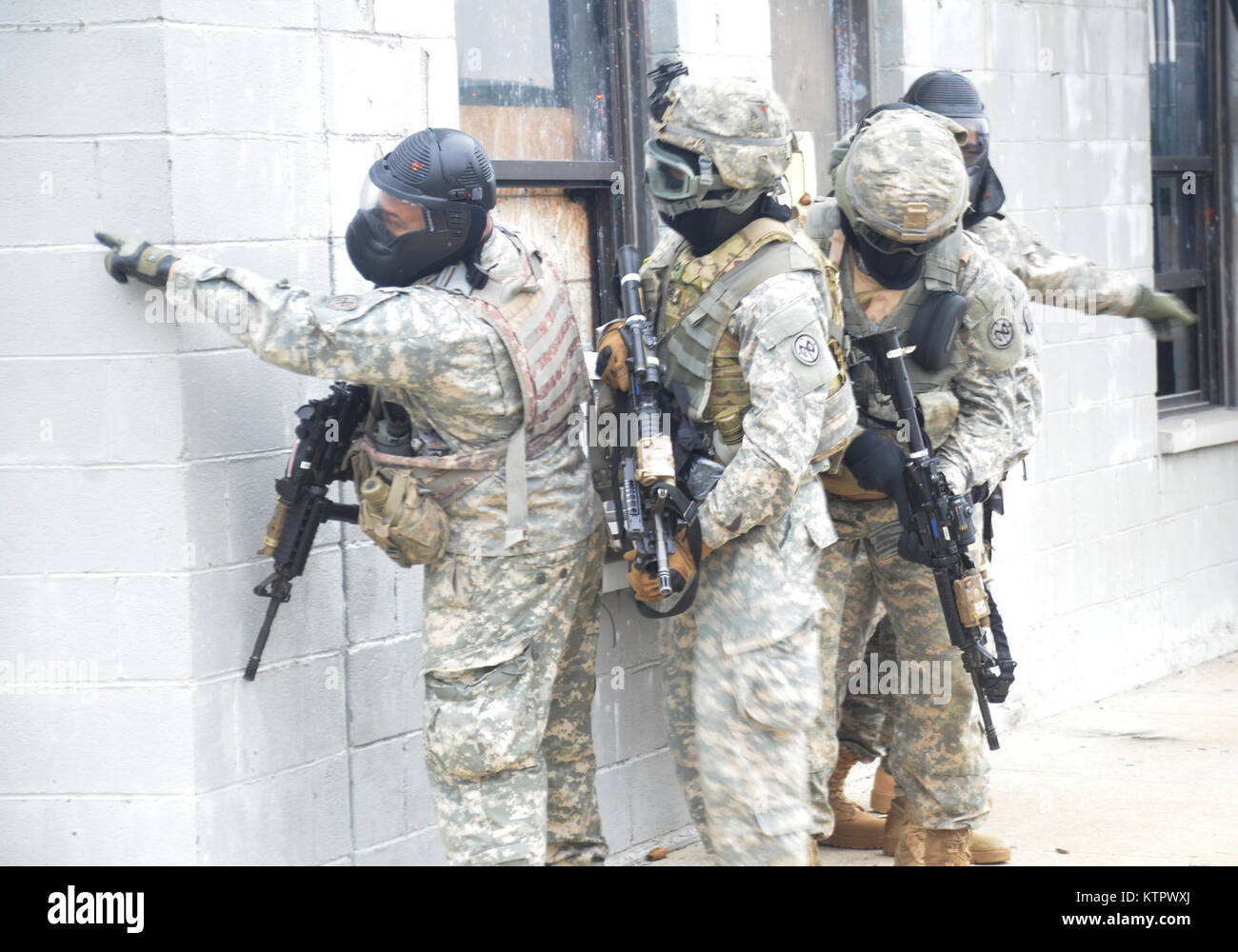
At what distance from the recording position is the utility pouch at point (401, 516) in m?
3.69

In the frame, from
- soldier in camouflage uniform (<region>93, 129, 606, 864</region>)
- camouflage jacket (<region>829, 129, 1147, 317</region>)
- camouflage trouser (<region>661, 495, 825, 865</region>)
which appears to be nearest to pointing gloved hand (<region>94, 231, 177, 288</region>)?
soldier in camouflage uniform (<region>93, 129, 606, 864</region>)

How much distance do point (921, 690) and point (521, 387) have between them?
5.08 feet

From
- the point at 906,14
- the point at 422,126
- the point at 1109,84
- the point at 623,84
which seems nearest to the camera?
the point at 422,126

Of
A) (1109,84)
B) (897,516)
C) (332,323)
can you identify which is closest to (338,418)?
(332,323)

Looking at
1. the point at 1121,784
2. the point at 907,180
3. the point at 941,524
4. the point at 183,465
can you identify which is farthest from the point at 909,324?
the point at 1121,784

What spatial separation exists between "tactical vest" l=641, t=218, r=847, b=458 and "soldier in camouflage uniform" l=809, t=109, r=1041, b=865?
0.36 metres

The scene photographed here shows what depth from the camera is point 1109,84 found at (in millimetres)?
7055

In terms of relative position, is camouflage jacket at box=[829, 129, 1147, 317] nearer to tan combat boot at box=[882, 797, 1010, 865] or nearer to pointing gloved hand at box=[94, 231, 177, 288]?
tan combat boot at box=[882, 797, 1010, 865]

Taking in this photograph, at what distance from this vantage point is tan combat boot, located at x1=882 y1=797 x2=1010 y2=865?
501 cm

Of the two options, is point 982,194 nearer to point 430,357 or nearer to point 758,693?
point 758,693

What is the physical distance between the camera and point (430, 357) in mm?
3652

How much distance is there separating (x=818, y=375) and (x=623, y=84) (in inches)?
66.3

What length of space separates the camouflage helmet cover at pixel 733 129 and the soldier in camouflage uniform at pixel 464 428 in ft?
1.55
